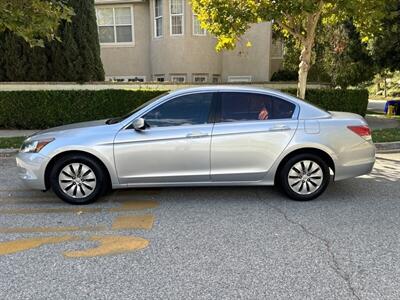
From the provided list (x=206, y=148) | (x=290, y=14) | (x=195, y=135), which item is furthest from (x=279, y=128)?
(x=290, y=14)

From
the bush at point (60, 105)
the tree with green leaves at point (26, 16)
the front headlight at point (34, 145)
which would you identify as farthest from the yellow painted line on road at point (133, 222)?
the bush at point (60, 105)

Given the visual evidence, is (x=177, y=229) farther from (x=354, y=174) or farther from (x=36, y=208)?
(x=354, y=174)

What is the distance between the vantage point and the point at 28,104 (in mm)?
11570

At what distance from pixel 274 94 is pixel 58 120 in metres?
8.74

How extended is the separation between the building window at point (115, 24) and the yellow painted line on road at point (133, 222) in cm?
1400

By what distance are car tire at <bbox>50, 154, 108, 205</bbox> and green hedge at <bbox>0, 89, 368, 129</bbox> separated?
23.3 ft

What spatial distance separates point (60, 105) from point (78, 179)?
7.50 m

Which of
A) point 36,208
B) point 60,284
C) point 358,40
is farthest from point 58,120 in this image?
point 358,40

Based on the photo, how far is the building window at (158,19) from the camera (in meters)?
15.7

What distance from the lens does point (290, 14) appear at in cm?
845

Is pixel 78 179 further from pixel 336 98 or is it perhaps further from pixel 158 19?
pixel 158 19

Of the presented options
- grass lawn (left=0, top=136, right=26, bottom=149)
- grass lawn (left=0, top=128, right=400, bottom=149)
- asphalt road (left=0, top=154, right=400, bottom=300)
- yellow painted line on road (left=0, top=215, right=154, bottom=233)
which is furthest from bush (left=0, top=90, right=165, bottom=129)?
yellow painted line on road (left=0, top=215, right=154, bottom=233)

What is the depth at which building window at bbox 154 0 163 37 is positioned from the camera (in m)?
15.7

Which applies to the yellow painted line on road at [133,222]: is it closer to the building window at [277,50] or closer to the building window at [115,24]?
the building window at [115,24]
